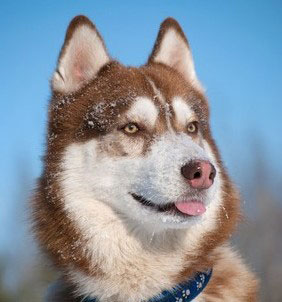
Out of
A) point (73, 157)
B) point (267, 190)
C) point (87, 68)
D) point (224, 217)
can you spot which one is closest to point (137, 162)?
point (73, 157)

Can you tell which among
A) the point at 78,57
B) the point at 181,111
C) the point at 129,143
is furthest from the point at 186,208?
the point at 78,57

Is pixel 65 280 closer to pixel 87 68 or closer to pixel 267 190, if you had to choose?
pixel 87 68

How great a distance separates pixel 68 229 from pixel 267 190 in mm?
22084

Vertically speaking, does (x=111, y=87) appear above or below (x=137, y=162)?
above

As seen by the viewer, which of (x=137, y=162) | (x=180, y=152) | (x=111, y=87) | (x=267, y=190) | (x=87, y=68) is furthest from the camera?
(x=267, y=190)

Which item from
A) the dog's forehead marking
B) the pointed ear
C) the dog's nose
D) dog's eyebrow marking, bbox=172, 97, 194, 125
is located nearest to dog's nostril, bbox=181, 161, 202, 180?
the dog's nose

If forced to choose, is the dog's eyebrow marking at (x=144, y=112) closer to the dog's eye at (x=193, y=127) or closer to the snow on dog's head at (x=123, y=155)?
the snow on dog's head at (x=123, y=155)

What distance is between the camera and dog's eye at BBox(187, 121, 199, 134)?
15.6 feet

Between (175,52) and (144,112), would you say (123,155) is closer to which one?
(144,112)

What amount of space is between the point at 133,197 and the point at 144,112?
73 cm

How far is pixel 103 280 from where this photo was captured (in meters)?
4.20

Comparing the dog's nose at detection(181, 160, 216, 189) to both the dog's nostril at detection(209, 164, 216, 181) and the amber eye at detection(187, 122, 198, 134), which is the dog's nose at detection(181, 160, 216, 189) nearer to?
the dog's nostril at detection(209, 164, 216, 181)

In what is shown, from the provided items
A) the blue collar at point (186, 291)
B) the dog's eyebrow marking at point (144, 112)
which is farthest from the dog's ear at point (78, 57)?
the blue collar at point (186, 291)

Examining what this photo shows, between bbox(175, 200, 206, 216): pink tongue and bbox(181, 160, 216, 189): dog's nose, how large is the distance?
0.15 metres
